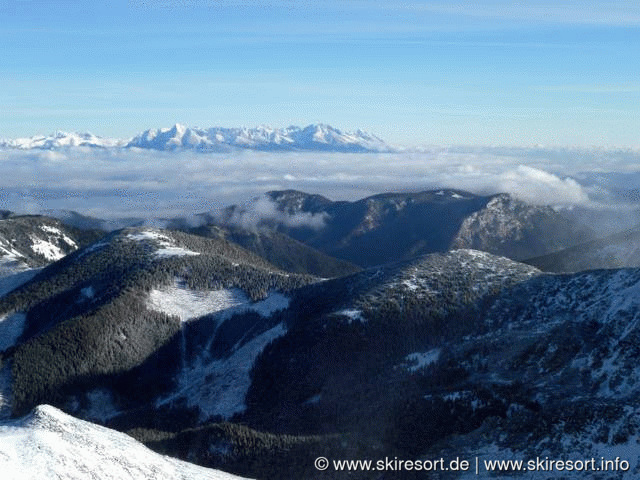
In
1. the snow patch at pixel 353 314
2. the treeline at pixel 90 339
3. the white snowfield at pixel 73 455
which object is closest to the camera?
the white snowfield at pixel 73 455

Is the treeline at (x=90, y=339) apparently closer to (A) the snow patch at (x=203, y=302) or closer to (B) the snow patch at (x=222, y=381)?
(A) the snow patch at (x=203, y=302)

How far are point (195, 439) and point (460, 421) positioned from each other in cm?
4321

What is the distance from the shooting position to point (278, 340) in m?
165

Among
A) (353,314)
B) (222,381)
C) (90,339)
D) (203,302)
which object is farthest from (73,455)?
(203,302)

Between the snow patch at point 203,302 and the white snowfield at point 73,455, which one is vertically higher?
the white snowfield at point 73,455

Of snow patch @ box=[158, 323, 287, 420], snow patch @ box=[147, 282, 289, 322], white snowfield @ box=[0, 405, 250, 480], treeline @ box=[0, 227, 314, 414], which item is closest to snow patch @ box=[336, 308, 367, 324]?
snow patch @ box=[158, 323, 287, 420]

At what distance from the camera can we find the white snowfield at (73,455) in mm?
75812

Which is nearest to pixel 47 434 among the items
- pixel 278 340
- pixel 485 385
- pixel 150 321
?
pixel 485 385

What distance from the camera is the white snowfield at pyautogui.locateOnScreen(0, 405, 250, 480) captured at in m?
75.8

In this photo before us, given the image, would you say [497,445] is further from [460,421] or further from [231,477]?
[231,477]

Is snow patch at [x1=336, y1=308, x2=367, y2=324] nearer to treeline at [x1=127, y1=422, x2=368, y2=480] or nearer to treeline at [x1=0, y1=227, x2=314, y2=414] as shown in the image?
treeline at [x1=0, y1=227, x2=314, y2=414]

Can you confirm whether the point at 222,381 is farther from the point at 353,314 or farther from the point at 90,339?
the point at 90,339

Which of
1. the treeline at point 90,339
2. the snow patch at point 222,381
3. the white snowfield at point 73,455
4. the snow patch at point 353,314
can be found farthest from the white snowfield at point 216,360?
the white snowfield at point 73,455

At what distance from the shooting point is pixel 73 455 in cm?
8062
